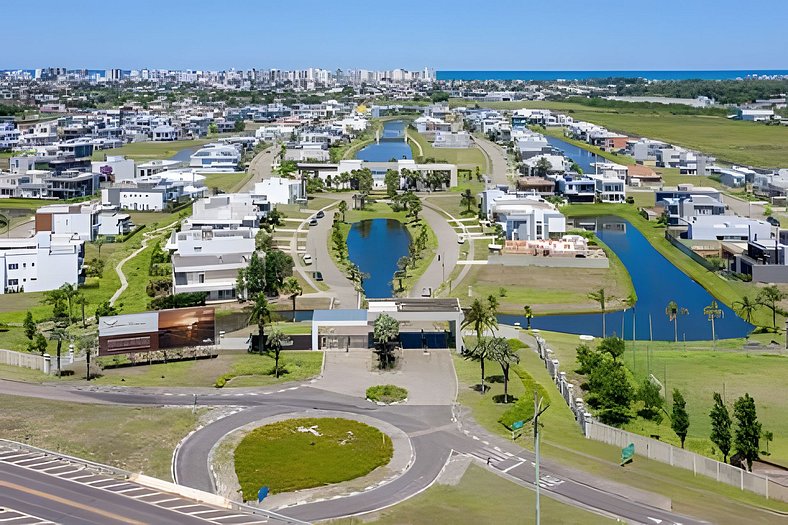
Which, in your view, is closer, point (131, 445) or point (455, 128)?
point (131, 445)

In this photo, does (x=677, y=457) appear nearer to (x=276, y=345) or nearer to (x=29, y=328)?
(x=276, y=345)

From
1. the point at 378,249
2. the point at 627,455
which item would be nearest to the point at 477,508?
the point at 627,455

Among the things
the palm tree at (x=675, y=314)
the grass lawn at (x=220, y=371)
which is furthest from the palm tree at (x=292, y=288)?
the palm tree at (x=675, y=314)

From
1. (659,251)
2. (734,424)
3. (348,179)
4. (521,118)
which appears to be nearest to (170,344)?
(734,424)

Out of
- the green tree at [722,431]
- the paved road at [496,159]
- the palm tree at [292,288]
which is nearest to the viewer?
the green tree at [722,431]

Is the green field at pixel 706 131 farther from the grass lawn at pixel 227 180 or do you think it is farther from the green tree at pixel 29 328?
the green tree at pixel 29 328

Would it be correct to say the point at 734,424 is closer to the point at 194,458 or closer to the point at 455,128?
the point at 194,458

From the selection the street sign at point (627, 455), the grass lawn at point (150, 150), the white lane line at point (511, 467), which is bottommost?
the white lane line at point (511, 467)
